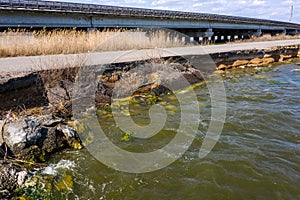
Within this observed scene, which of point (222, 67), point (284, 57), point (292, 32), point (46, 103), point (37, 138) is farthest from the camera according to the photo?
point (292, 32)

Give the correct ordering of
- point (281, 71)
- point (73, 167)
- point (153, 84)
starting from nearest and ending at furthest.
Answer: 1. point (73, 167)
2. point (153, 84)
3. point (281, 71)

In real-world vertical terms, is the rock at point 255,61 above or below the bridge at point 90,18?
below

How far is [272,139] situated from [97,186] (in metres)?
3.15

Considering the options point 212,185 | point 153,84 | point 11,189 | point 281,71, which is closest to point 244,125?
point 212,185

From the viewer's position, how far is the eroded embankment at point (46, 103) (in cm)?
357

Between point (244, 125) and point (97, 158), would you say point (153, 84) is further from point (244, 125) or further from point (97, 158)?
point (97, 158)

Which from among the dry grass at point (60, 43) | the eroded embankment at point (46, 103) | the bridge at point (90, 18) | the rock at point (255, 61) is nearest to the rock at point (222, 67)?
the eroded embankment at point (46, 103)

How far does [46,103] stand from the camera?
540 centimetres

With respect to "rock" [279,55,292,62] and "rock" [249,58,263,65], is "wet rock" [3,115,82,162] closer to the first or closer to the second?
"rock" [249,58,263,65]

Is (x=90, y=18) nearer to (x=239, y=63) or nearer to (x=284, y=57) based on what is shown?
(x=239, y=63)

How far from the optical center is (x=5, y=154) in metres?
3.46

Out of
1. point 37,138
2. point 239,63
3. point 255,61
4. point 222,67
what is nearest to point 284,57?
point 255,61

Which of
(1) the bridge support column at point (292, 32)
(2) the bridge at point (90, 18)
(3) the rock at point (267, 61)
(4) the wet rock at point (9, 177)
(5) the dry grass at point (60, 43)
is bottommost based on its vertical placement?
(4) the wet rock at point (9, 177)

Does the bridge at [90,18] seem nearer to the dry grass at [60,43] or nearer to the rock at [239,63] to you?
the dry grass at [60,43]
